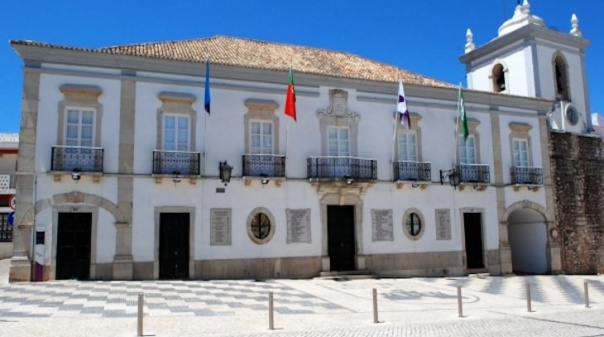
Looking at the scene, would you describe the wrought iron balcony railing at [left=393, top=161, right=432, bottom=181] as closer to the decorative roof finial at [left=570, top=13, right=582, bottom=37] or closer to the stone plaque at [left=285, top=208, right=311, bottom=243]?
the stone plaque at [left=285, top=208, right=311, bottom=243]

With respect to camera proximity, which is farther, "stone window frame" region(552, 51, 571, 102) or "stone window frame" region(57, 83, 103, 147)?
"stone window frame" region(552, 51, 571, 102)

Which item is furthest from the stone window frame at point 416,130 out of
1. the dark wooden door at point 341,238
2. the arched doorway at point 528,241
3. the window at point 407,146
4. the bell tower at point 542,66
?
the bell tower at point 542,66

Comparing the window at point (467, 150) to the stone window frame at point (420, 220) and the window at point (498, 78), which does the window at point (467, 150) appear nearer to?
the stone window frame at point (420, 220)

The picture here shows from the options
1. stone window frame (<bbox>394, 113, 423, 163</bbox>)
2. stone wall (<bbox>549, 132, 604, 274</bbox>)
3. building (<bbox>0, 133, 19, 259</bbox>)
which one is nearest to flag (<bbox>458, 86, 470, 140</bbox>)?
stone window frame (<bbox>394, 113, 423, 163</bbox>)

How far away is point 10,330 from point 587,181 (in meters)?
20.2

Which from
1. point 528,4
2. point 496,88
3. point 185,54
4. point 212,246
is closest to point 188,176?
point 212,246

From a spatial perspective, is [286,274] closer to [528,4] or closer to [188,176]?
[188,176]

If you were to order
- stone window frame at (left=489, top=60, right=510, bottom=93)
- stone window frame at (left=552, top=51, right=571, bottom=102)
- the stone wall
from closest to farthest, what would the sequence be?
the stone wall < stone window frame at (left=552, top=51, right=571, bottom=102) < stone window frame at (left=489, top=60, right=510, bottom=93)

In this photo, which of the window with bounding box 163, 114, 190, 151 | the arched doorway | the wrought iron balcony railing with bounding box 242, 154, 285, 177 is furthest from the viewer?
the arched doorway

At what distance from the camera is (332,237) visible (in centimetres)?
1630

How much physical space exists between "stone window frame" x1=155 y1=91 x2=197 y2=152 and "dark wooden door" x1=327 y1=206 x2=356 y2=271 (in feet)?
15.5

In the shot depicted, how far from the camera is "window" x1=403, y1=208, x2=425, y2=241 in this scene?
1714 centimetres

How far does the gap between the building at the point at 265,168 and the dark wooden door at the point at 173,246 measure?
0.04 metres

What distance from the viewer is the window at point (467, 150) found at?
18.4 m
